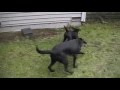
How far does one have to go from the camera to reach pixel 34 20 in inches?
162

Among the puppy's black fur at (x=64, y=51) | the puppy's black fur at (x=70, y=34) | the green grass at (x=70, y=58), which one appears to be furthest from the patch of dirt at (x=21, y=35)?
the puppy's black fur at (x=64, y=51)

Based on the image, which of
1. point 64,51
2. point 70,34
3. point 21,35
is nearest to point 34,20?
point 21,35

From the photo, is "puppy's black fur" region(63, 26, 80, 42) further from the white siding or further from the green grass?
the white siding

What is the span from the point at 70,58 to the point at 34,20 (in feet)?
2.53

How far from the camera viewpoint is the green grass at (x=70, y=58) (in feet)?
11.5

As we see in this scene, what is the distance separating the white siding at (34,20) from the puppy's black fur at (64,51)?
0.65 metres

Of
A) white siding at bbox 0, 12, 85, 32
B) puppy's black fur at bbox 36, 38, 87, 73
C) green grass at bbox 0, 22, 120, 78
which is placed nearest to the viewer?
puppy's black fur at bbox 36, 38, 87, 73

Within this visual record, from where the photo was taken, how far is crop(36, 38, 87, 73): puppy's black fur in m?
3.36

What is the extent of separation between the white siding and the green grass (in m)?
0.22

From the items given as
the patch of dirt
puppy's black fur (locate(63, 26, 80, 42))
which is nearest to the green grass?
the patch of dirt

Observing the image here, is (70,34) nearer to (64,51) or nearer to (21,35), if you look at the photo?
(64,51)

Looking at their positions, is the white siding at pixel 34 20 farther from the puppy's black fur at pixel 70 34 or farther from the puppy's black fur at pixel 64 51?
the puppy's black fur at pixel 64 51
